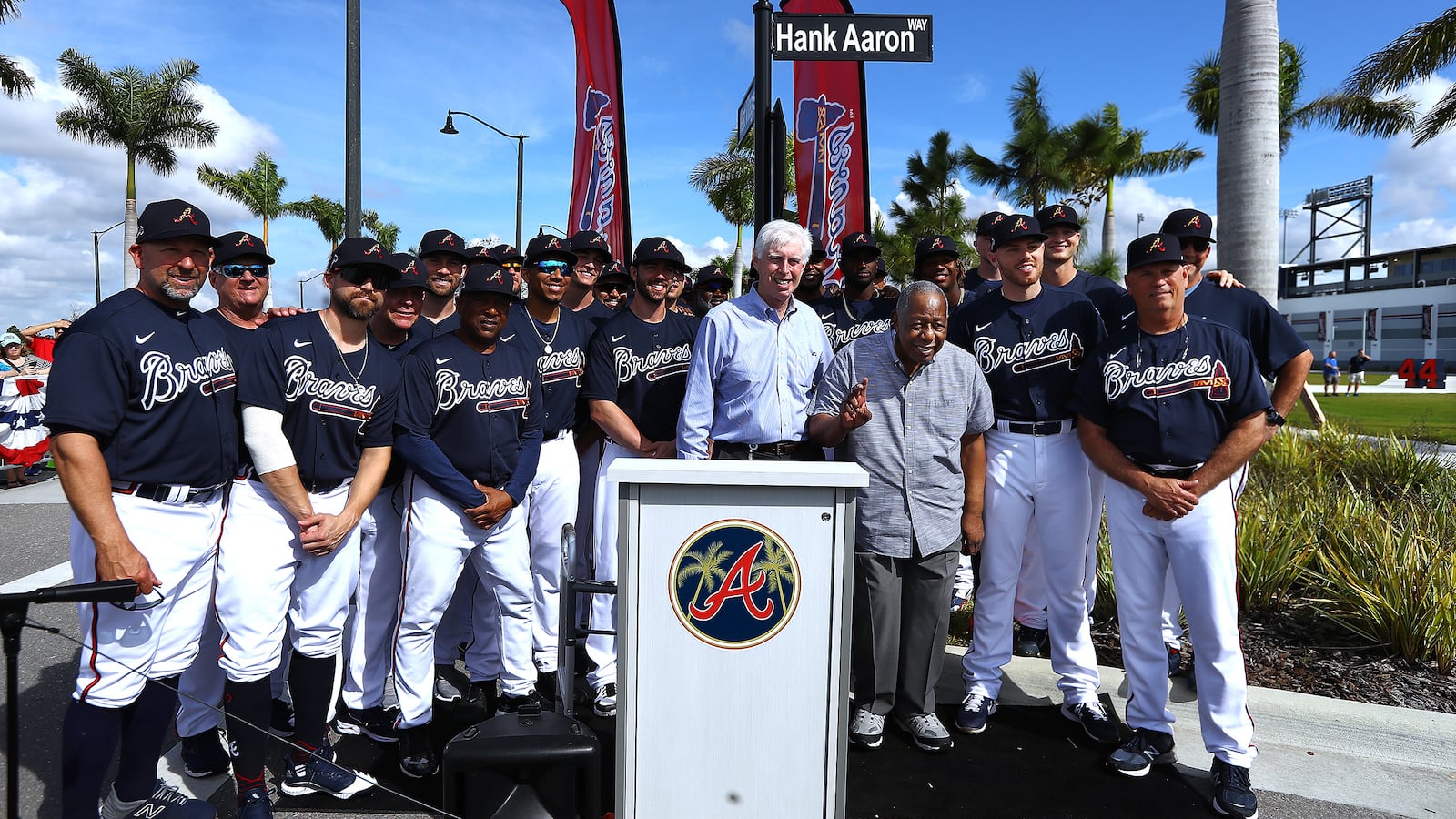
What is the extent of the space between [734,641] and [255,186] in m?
53.2

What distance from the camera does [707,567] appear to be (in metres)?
2.41

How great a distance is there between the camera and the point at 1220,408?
342 cm

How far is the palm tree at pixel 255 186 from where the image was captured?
1788 inches

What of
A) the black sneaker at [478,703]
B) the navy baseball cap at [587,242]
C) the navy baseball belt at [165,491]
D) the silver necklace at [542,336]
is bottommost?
the black sneaker at [478,703]

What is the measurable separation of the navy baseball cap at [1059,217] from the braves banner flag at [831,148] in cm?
289

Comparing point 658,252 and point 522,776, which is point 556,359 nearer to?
point 658,252

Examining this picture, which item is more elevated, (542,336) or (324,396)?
(542,336)

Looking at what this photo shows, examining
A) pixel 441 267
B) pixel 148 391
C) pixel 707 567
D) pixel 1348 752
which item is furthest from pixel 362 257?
pixel 1348 752

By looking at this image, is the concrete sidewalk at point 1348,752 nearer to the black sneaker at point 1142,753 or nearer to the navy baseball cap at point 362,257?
the black sneaker at point 1142,753

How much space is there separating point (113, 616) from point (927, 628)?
3.07 m

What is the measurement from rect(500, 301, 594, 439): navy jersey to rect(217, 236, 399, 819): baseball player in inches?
32.5

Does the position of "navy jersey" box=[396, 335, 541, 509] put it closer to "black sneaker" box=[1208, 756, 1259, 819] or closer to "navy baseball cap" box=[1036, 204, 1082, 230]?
"navy baseball cap" box=[1036, 204, 1082, 230]

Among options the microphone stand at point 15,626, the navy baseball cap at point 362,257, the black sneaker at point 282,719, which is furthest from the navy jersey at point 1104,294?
the black sneaker at point 282,719

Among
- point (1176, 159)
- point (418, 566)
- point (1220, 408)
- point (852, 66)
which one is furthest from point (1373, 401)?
point (418, 566)
